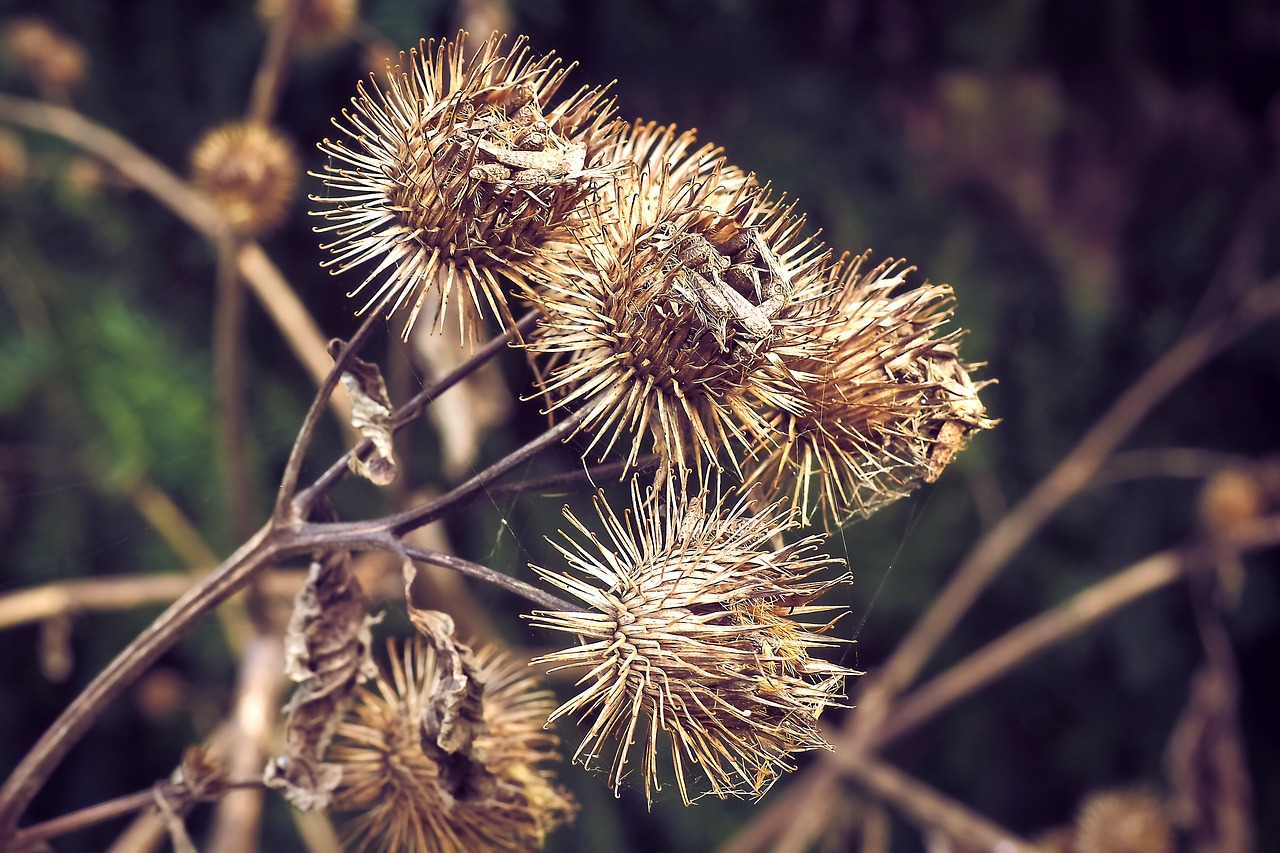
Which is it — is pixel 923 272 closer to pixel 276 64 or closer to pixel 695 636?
pixel 276 64

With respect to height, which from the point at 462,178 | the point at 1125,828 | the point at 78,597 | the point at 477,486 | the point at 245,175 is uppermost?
the point at 245,175

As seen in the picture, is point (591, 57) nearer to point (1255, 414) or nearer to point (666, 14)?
point (666, 14)

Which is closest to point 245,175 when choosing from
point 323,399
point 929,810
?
point 323,399

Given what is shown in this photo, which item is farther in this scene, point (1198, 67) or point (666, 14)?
point (1198, 67)

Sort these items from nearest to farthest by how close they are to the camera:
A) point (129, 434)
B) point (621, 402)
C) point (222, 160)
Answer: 1. point (621, 402)
2. point (222, 160)
3. point (129, 434)

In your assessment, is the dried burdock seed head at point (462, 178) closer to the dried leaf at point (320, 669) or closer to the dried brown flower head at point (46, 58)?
the dried leaf at point (320, 669)

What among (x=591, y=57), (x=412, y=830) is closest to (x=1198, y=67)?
(x=591, y=57)

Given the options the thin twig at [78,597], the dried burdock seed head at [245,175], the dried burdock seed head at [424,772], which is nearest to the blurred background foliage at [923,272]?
the thin twig at [78,597]
